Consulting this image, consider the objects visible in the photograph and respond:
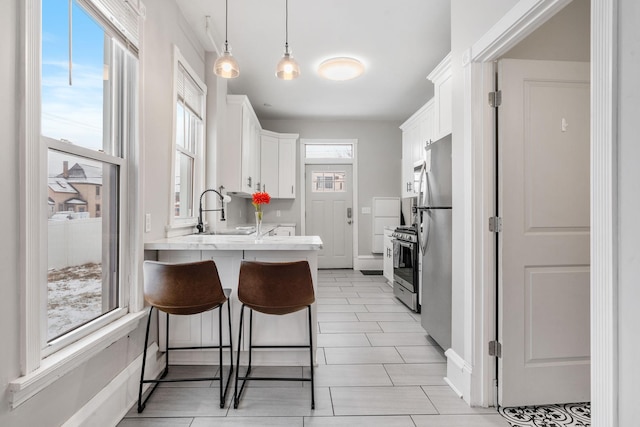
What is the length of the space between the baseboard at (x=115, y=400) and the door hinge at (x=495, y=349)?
2091mm

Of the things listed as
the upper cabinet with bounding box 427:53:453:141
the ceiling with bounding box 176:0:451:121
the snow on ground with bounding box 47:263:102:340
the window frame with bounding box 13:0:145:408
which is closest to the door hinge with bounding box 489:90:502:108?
the upper cabinet with bounding box 427:53:453:141

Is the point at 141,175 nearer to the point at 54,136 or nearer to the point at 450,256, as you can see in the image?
the point at 54,136

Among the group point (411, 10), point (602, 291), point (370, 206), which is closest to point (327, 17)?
point (411, 10)

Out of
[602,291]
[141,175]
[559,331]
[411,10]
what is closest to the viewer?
[602,291]

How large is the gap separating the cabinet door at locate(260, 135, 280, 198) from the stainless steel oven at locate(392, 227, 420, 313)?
2.53m

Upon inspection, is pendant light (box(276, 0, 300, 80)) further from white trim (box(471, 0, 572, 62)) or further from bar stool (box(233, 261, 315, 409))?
bar stool (box(233, 261, 315, 409))

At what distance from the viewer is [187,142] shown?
310 cm

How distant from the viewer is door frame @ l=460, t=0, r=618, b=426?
3.34 ft

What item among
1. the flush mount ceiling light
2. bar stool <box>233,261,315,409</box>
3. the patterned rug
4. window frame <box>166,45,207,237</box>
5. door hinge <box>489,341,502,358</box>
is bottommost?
the patterned rug

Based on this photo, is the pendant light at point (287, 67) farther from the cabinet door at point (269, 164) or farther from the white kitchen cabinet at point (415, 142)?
the cabinet door at point (269, 164)

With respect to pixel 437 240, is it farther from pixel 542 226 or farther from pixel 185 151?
pixel 185 151

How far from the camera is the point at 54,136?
54.7 inches

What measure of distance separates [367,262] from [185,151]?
4.02m

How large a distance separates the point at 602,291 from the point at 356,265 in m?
5.10
